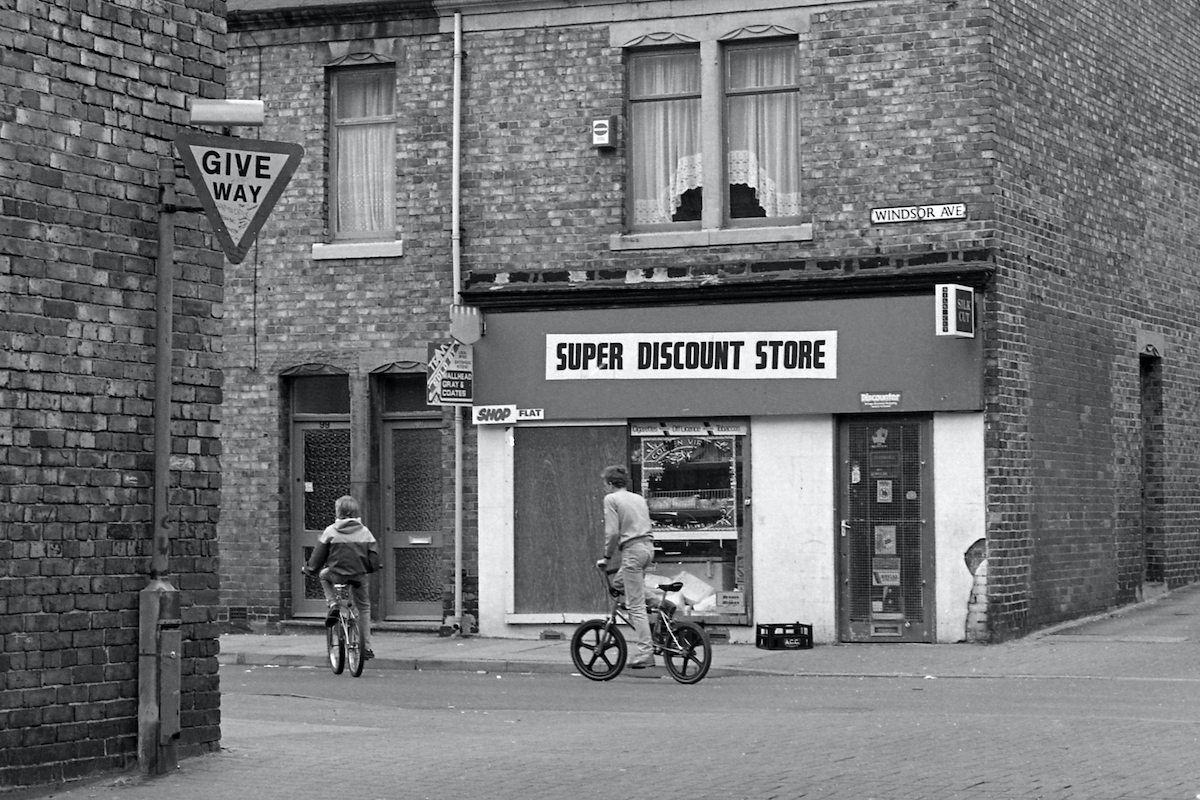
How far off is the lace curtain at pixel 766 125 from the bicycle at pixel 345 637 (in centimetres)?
645

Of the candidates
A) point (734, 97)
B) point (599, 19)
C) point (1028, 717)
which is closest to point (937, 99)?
point (734, 97)

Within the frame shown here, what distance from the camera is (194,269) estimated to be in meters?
11.2

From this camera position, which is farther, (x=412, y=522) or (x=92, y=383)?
(x=412, y=522)

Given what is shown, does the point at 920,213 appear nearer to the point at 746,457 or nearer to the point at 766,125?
the point at 766,125

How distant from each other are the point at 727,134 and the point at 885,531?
15.5ft

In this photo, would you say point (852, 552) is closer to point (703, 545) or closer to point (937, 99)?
point (703, 545)

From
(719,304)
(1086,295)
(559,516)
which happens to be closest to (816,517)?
(719,304)

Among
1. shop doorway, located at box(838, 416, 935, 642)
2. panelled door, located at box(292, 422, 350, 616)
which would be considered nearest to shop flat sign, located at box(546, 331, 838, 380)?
shop doorway, located at box(838, 416, 935, 642)

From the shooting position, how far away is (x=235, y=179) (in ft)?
34.7

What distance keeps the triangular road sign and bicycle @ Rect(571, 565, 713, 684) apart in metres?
7.41

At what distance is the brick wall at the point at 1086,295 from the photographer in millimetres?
20109

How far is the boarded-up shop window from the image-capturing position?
21.3 metres

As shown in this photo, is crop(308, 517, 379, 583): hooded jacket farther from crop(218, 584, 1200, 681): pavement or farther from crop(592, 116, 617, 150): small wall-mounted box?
crop(592, 116, 617, 150): small wall-mounted box

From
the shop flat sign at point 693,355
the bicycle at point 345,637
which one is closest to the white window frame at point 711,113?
the shop flat sign at point 693,355
